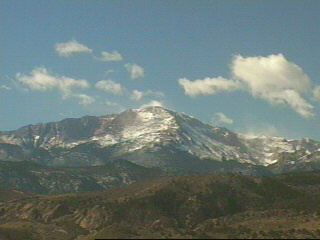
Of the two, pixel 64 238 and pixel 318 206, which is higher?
pixel 318 206

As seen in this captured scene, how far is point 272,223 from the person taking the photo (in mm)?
164500

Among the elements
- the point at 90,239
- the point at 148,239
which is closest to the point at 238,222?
the point at 90,239

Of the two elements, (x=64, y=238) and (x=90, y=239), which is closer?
(x=90, y=239)

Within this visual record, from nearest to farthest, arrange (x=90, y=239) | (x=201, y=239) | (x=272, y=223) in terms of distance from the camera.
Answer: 1. (x=201, y=239)
2. (x=272, y=223)
3. (x=90, y=239)

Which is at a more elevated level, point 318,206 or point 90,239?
point 318,206

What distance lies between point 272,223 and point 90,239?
70.4 metres

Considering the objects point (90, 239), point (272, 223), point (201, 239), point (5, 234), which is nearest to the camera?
point (201, 239)

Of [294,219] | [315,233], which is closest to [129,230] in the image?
[315,233]

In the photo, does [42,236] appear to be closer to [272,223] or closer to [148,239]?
[272,223]

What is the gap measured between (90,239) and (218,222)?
5656 centimetres

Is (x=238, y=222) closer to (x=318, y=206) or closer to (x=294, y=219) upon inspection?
(x=294, y=219)

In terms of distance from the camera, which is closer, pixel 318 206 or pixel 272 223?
pixel 272 223

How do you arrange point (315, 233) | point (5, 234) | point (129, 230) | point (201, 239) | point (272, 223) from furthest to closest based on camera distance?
point (5, 234)
point (272, 223)
point (315, 233)
point (129, 230)
point (201, 239)

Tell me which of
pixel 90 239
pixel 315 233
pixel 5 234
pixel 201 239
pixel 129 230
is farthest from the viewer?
pixel 5 234
